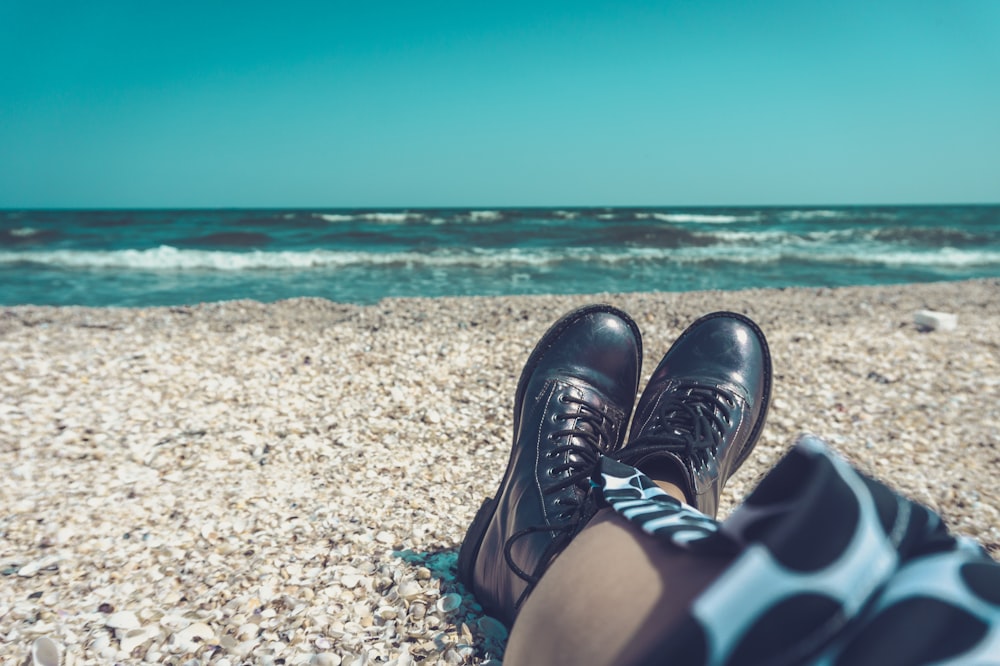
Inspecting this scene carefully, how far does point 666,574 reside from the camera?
657mm

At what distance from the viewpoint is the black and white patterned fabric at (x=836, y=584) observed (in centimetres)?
51

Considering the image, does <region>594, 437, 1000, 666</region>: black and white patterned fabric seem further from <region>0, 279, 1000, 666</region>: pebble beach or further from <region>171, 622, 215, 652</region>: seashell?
<region>171, 622, 215, 652</region>: seashell

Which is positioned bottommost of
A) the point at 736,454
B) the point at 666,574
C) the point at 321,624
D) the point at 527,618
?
the point at 321,624

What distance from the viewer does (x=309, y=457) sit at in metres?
2.20

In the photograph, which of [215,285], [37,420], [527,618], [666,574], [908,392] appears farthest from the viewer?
[215,285]

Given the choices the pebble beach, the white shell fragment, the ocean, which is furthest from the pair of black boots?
the ocean

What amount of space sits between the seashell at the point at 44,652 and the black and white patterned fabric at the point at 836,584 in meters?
1.24

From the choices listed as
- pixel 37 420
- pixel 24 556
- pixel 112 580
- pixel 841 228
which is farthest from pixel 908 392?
pixel 841 228

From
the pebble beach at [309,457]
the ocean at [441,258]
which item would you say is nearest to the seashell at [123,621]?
the pebble beach at [309,457]

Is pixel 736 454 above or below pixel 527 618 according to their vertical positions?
below

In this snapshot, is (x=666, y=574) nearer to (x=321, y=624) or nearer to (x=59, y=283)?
(x=321, y=624)

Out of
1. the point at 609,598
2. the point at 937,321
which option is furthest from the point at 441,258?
the point at 609,598

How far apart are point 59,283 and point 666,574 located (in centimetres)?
966

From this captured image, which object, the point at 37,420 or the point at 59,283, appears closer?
the point at 37,420
